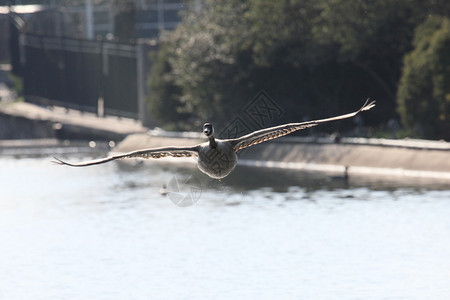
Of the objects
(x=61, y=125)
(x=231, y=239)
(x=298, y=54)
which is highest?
(x=298, y=54)

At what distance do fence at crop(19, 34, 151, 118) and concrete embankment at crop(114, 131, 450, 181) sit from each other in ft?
66.5

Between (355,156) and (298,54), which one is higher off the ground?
(298,54)

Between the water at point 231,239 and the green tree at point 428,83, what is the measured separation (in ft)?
16.5

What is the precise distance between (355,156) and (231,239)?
19.3 m

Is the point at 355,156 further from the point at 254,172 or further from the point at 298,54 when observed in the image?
the point at 298,54

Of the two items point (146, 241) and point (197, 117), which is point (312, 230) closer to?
point (146, 241)

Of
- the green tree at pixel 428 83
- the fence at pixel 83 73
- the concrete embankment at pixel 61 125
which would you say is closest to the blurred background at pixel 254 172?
the green tree at pixel 428 83

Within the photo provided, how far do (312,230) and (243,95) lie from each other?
26283 mm

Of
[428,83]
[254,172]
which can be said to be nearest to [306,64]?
[254,172]

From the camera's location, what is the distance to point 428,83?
6600cm

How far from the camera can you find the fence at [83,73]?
101750mm

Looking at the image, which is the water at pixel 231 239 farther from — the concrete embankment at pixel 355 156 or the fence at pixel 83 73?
the fence at pixel 83 73

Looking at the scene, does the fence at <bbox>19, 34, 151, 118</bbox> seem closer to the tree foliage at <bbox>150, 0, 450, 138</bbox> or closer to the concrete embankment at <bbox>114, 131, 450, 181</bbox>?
the tree foliage at <bbox>150, 0, 450, 138</bbox>

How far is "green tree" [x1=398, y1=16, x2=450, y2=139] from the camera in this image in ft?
212
